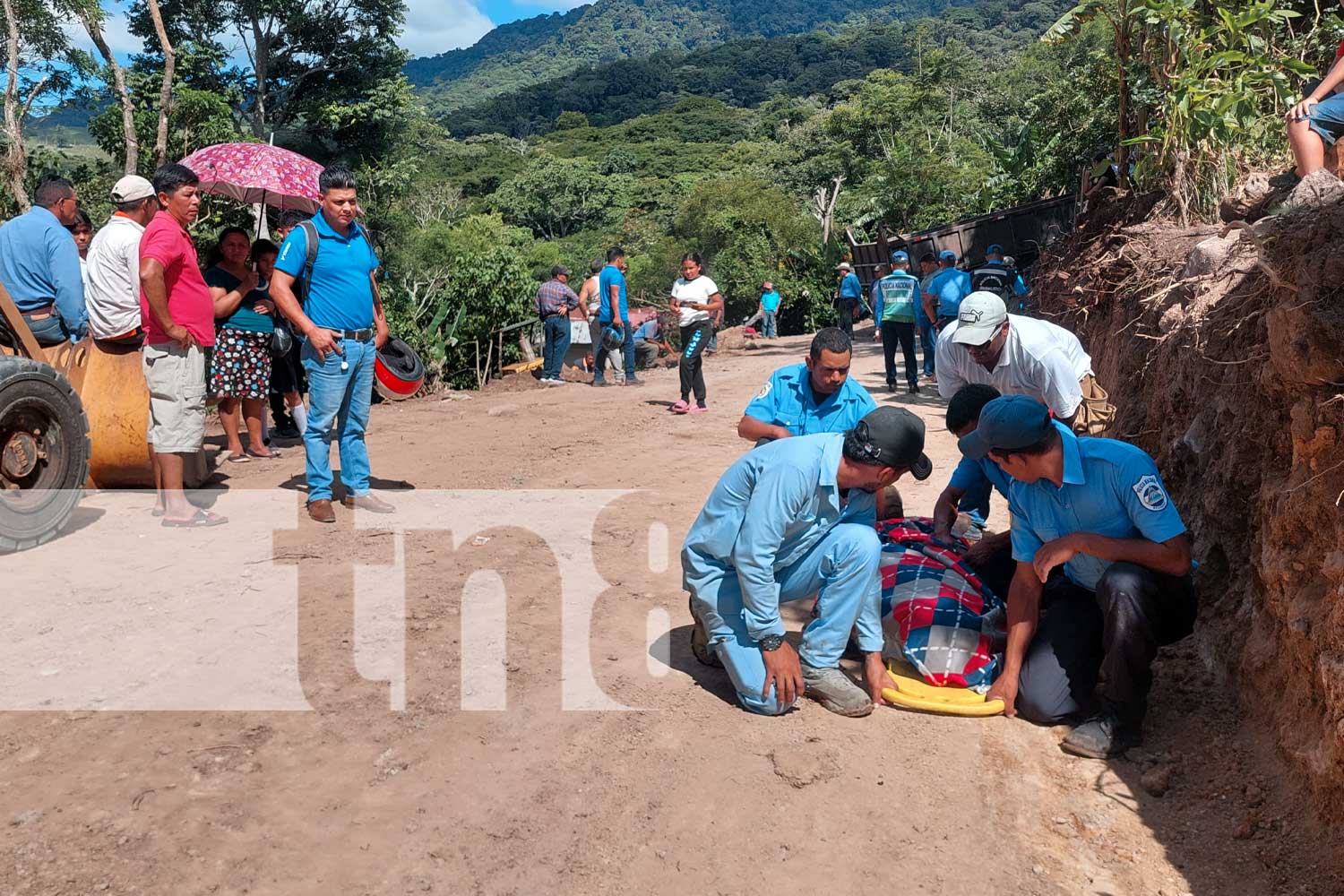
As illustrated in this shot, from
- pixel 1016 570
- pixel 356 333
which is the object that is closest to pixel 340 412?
pixel 356 333

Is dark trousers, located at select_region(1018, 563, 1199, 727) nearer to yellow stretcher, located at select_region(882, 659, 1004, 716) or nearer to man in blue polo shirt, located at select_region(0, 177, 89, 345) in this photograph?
yellow stretcher, located at select_region(882, 659, 1004, 716)

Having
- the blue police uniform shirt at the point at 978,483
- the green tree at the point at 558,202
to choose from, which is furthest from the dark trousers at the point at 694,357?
the green tree at the point at 558,202

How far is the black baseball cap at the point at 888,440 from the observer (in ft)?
12.0

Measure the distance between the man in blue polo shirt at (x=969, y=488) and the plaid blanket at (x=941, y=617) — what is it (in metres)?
0.12

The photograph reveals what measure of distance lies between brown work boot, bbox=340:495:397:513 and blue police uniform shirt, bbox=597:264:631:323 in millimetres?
6862

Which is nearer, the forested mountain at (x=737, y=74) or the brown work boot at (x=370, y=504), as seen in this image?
the brown work boot at (x=370, y=504)

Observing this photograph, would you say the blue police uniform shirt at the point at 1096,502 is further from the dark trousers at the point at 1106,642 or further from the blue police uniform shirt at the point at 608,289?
the blue police uniform shirt at the point at 608,289

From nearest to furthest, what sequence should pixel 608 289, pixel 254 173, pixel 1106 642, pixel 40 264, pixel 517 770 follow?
pixel 517 770 → pixel 1106 642 → pixel 40 264 → pixel 254 173 → pixel 608 289

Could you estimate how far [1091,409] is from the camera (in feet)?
19.6

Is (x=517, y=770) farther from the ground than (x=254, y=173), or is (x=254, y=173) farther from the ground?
(x=254, y=173)

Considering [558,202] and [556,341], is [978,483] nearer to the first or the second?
[556,341]

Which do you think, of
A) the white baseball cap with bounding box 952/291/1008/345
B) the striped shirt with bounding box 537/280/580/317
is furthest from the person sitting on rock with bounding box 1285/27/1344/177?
the striped shirt with bounding box 537/280/580/317

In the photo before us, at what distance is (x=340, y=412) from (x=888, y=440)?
364cm

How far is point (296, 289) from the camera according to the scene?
586 cm
